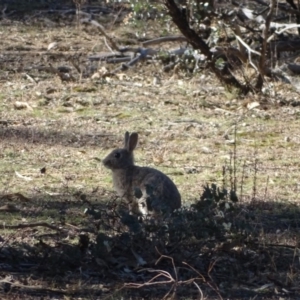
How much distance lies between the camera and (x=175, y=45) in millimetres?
17500

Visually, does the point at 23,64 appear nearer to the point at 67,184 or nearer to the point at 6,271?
the point at 67,184

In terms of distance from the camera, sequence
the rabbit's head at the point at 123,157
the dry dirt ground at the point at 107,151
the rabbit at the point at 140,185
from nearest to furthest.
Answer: the dry dirt ground at the point at 107,151
the rabbit at the point at 140,185
the rabbit's head at the point at 123,157

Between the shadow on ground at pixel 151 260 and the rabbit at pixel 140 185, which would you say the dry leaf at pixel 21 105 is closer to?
the rabbit at pixel 140 185

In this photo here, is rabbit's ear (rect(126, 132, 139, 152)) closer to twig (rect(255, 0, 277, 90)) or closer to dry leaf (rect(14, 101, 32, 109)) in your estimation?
dry leaf (rect(14, 101, 32, 109))

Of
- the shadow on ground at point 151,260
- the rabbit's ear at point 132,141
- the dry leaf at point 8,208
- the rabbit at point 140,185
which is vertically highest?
the rabbit's ear at point 132,141

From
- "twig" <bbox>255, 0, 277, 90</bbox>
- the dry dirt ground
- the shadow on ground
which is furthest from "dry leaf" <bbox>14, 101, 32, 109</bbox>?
the shadow on ground

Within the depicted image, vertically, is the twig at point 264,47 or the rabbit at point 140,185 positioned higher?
the twig at point 264,47

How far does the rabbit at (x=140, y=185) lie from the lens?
635 cm

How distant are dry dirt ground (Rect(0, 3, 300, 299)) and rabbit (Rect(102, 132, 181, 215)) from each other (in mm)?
286

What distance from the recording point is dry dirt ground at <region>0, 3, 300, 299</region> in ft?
19.5

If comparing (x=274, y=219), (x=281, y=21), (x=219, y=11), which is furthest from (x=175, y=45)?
(x=274, y=219)

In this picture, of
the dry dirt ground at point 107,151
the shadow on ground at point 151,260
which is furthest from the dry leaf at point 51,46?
the shadow on ground at point 151,260

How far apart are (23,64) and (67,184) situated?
694cm

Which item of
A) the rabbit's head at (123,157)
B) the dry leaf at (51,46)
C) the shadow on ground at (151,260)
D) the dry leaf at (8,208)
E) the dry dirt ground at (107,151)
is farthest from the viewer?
the dry leaf at (51,46)
